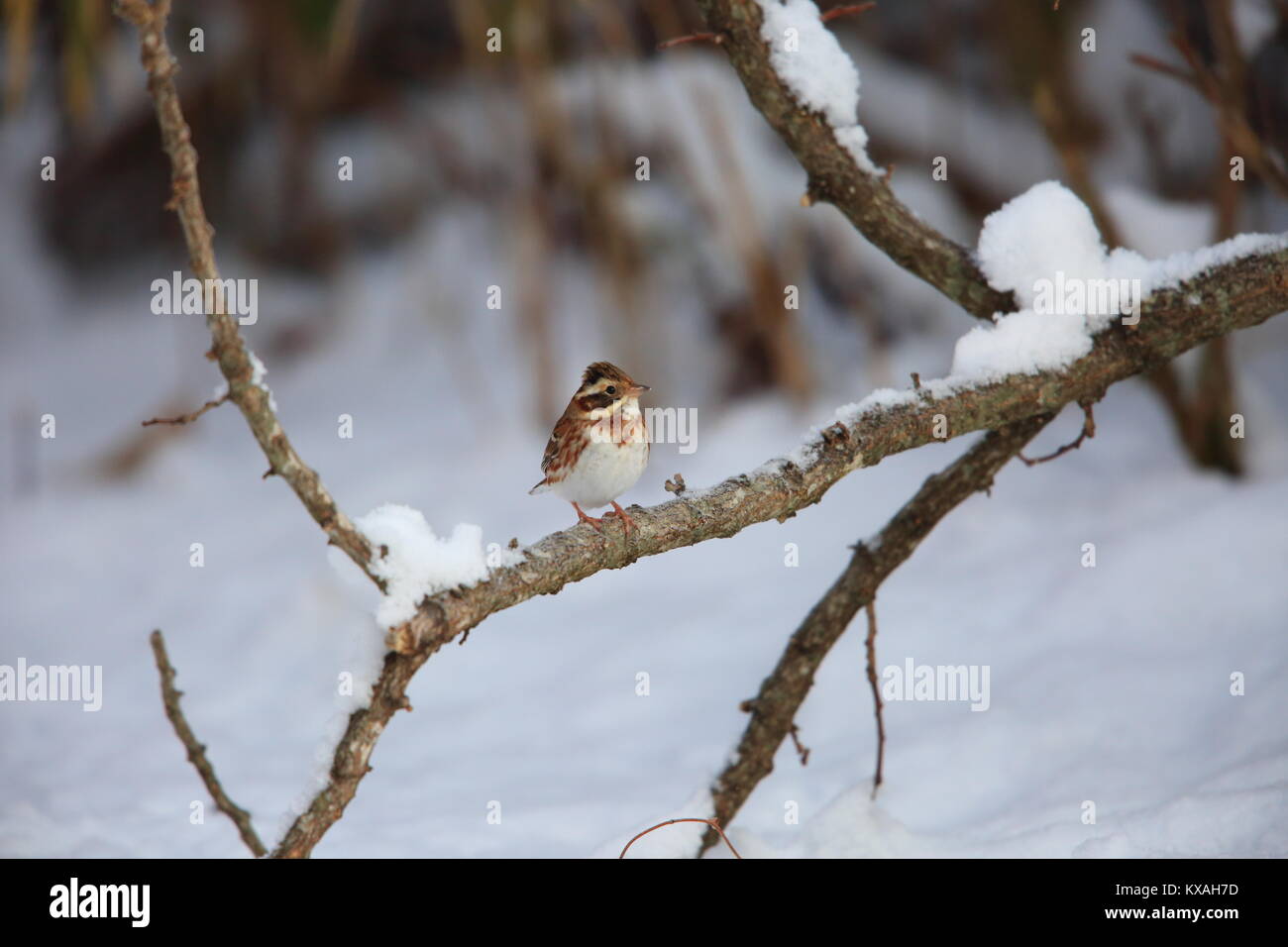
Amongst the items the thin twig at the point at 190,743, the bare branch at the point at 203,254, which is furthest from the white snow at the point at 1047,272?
the thin twig at the point at 190,743

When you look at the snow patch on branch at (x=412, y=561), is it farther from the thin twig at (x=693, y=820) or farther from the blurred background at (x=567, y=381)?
the thin twig at (x=693, y=820)

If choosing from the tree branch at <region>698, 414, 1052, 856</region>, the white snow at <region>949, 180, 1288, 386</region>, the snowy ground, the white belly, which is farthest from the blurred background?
the white snow at <region>949, 180, 1288, 386</region>

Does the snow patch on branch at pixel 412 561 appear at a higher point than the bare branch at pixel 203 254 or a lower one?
lower

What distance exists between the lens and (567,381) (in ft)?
20.7

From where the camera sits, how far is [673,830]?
256 centimetres

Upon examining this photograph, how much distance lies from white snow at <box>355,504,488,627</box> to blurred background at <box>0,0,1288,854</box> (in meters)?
0.15

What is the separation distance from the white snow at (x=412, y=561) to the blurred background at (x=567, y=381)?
149 mm

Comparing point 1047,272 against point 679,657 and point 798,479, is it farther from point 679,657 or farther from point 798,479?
point 679,657

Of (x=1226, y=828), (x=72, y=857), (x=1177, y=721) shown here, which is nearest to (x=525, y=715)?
(x=72, y=857)

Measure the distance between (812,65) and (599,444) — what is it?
89cm

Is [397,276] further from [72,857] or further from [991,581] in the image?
[72,857]

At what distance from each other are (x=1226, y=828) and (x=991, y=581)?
75.2 inches

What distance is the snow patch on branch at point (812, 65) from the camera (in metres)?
2.34

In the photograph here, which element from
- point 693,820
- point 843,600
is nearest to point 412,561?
point 693,820
